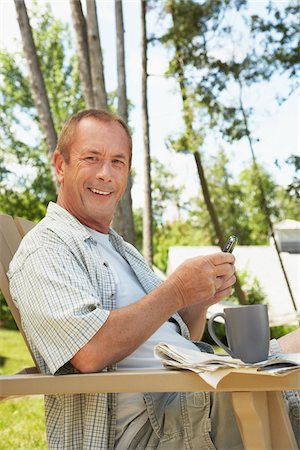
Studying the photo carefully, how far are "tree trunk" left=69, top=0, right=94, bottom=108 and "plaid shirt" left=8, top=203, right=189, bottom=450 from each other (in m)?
3.45

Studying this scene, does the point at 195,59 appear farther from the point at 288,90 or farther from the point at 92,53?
the point at 92,53

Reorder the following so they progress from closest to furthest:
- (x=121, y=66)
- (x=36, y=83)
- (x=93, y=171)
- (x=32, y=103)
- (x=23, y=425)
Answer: (x=93, y=171), (x=23, y=425), (x=36, y=83), (x=121, y=66), (x=32, y=103)

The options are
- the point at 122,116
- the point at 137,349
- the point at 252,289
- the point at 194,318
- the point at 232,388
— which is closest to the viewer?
the point at 232,388

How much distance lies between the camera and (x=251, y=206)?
33.9 ft

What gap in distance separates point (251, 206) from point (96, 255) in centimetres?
880

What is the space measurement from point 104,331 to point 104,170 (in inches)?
22.2

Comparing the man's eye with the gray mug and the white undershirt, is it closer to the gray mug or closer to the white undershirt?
the white undershirt

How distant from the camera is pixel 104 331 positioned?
139cm

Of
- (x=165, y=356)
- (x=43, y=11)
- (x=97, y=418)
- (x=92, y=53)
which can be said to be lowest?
(x=97, y=418)

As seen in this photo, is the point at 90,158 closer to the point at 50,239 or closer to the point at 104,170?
the point at 104,170

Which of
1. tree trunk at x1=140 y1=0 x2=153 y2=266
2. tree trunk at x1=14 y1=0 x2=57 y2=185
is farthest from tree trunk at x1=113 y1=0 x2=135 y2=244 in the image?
tree trunk at x1=140 y1=0 x2=153 y2=266

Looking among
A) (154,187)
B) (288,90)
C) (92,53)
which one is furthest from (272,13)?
(154,187)

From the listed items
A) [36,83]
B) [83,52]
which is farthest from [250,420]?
[83,52]

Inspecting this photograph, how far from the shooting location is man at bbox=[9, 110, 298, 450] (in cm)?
139
